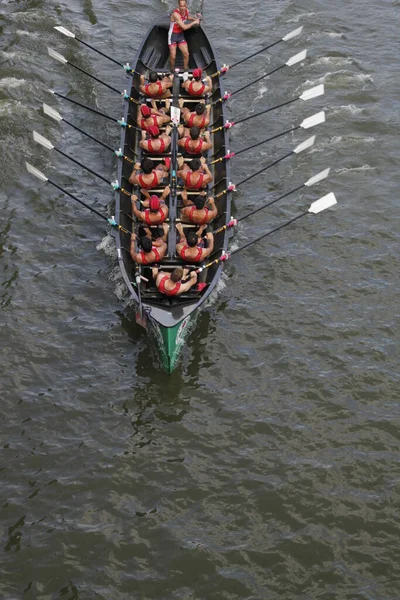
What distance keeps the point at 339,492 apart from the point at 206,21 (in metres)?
19.6

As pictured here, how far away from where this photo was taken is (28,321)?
16781 mm

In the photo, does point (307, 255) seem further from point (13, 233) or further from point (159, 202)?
point (13, 233)

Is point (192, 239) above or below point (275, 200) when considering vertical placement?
above

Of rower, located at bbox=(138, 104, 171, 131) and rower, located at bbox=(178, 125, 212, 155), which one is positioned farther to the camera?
rower, located at bbox=(138, 104, 171, 131)

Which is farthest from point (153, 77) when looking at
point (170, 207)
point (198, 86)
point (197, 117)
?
point (170, 207)

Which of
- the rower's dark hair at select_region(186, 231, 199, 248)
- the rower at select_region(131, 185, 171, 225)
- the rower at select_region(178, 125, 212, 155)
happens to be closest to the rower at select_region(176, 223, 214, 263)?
the rower's dark hair at select_region(186, 231, 199, 248)

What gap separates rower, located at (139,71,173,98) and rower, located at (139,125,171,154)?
2.20 metres

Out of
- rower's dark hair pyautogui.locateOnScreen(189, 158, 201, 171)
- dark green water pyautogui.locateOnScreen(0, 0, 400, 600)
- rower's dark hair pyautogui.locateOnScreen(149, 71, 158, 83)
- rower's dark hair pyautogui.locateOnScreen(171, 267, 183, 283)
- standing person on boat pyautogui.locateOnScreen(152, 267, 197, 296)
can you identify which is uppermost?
rower's dark hair pyautogui.locateOnScreen(149, 71, 158, 83)

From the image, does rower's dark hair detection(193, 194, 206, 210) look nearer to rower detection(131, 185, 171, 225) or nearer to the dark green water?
rower detection(131, 185, 171, 225)

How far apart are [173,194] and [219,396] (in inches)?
203

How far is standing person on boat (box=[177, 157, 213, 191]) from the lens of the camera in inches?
697

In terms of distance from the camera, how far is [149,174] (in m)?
17.8

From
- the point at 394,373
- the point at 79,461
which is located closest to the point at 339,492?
the point at 394,373

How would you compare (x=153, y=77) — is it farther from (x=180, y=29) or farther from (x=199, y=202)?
(x=199, y=202)
